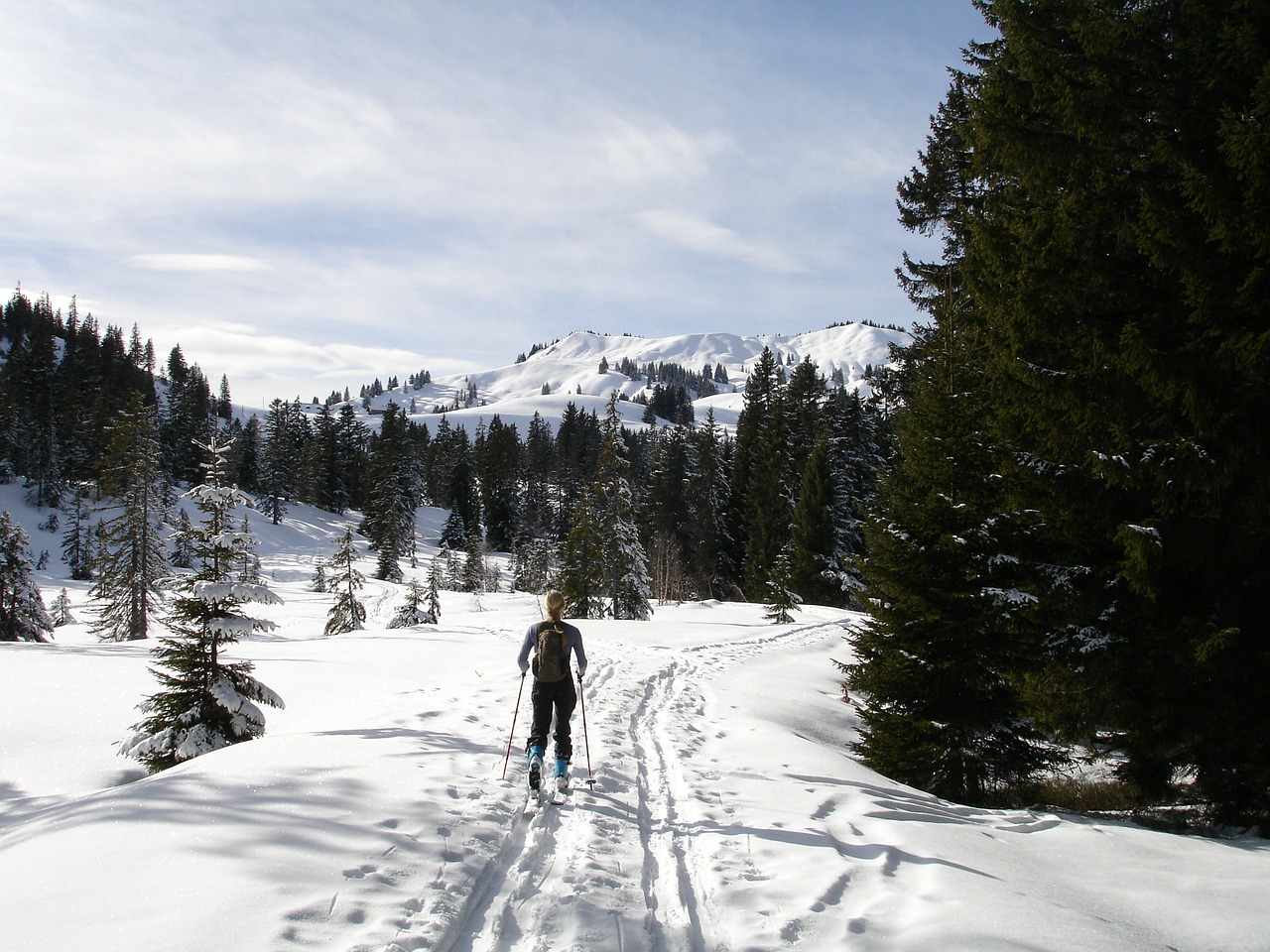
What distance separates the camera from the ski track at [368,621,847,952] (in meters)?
4.14

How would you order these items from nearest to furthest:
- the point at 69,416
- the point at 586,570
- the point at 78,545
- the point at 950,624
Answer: the point at 950,624 < the point at 586,570 < the point at 78,545 < the point at 69,416

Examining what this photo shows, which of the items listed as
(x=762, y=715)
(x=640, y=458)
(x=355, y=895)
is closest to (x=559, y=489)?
(x=640, y=458)

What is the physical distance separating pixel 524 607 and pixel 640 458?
6182 centimetres

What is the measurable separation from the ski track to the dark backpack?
1.13 m

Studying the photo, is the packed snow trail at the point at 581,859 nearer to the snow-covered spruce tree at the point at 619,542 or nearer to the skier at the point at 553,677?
the skier at the point at 553,677

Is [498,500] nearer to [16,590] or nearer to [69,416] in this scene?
[69,416]

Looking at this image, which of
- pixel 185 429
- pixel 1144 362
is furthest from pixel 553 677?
pixel 185 429

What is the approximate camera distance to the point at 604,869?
5.10 m

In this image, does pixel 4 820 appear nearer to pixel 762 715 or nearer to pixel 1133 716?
pixel 762 715

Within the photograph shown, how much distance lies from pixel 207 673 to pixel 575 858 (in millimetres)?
7625

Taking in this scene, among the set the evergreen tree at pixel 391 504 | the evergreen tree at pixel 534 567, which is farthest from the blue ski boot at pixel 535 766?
the evergreen tree at pixel 391 504

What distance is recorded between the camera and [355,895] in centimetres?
426

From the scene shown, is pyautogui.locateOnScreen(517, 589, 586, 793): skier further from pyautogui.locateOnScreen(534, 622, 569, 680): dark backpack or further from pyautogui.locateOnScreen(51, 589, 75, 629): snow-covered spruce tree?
pyautogui.locateOnScreen(51, 589, 75, 629): snow-covered spruce tree

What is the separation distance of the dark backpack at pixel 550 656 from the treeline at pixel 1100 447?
503cm
